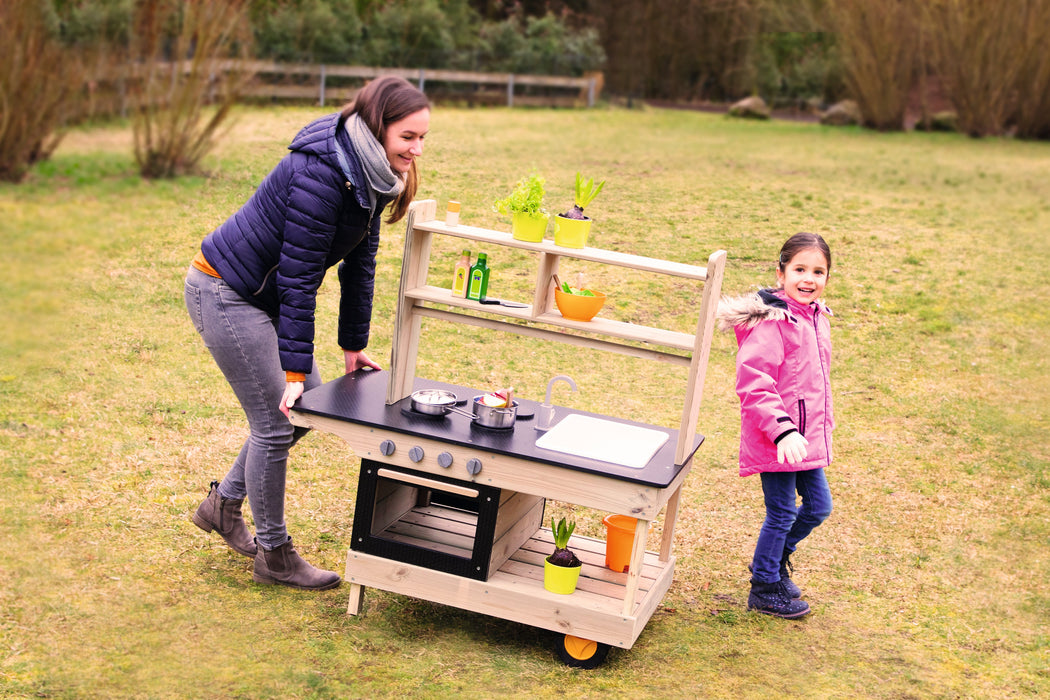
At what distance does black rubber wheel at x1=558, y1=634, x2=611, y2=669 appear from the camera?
3.31 m

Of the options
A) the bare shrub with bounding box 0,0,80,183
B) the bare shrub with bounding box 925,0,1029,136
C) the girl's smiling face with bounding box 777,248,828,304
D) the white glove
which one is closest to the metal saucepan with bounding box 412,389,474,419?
the white glove

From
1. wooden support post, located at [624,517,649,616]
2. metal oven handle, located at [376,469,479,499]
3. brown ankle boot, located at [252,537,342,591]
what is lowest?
brown ankle boot, located at [252,537,342,591]

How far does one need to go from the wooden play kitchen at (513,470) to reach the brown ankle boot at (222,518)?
53cm

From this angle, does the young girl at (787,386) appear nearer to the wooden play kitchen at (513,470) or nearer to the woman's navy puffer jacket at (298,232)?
the wooden play kitchen at (513,470)

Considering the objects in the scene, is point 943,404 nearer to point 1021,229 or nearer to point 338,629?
point 338,629

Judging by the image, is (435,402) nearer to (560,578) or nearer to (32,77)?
(560,578)

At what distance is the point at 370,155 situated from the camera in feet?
10.2

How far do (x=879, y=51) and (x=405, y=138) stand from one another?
17646 mm

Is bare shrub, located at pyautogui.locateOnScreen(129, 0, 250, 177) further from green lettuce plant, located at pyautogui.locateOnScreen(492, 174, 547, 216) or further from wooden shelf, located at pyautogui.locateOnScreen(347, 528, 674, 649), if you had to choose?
wooden shelf, located at pyautogui.locateOnScreen(347, 528, 674, 649)

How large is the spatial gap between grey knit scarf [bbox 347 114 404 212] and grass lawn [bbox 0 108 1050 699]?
65 centimetres

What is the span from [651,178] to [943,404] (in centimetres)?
542

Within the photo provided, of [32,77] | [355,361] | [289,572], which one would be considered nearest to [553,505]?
[355,361]

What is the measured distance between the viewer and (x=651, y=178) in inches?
437

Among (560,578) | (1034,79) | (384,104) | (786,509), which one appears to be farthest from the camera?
(1034,79)
